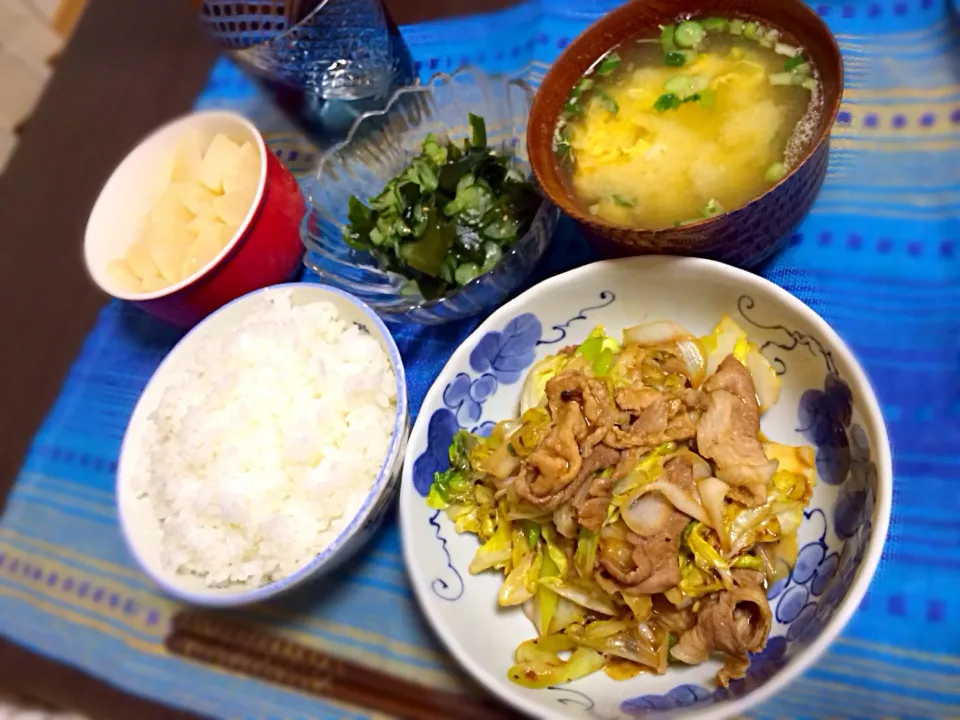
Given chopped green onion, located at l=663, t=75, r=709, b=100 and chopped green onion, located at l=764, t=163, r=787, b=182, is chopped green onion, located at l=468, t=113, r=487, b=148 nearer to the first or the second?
chopped green onion, located at l=663, t=75, r=709, b=100

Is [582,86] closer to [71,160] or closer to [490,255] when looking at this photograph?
[490,255]

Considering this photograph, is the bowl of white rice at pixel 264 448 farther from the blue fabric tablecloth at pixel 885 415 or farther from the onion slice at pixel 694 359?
the onion slice at pixel 694 359

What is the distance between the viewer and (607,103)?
1.55 meters

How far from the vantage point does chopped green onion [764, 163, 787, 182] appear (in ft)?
4.51

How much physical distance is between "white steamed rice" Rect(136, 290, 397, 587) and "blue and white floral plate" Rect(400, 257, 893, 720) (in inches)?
6.3

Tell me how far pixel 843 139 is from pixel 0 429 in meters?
2.59

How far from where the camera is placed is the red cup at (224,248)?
5.45ft

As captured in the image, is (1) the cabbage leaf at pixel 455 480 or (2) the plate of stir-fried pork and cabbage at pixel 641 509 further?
(1) the cabbage leaf at pixel 455 480

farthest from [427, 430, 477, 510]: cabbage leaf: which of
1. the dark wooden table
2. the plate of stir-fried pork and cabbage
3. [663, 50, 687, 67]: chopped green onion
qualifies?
the dark wooden table

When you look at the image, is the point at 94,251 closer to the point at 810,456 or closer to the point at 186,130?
the point at 186,130

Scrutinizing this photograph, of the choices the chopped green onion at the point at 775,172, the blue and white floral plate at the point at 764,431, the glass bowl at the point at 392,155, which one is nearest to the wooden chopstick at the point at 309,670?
the blue and white floral plate at the point at 764,431

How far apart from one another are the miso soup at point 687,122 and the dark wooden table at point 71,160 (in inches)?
30.0

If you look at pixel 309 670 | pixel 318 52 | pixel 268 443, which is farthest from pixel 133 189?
pixel 309 670

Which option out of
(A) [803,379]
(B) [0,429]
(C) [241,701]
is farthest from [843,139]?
(B) [0,429]
